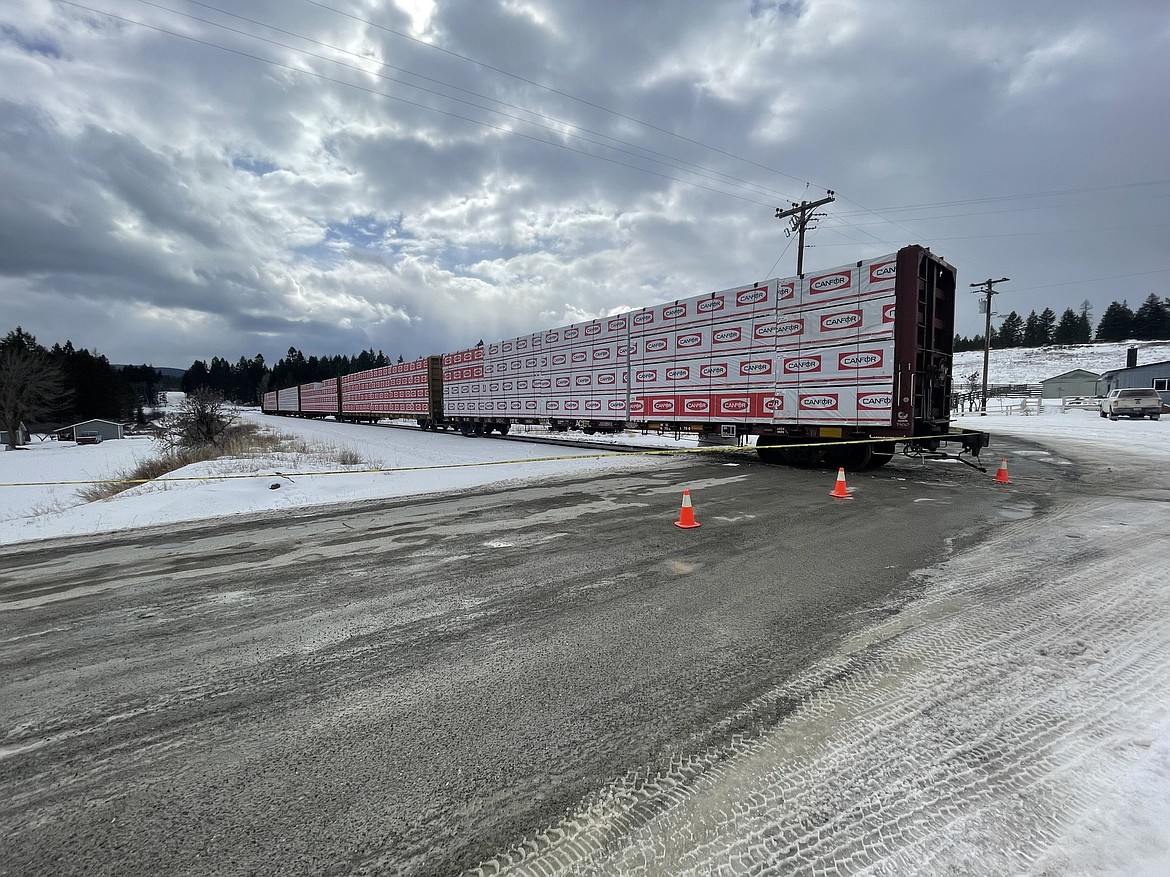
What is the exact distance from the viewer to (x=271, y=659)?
3.03 m

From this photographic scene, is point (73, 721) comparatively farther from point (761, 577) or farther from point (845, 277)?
point (845, 277)

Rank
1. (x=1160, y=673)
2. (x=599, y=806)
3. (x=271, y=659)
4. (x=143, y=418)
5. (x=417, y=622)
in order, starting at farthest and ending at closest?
(x=143, y=418), (x=417, y=622), (x=271, y=659), (x=1160, y=673), (x=599, y=806)

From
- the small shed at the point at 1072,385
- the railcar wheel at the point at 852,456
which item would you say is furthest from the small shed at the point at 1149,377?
the railcar wheel at the point at 852,456

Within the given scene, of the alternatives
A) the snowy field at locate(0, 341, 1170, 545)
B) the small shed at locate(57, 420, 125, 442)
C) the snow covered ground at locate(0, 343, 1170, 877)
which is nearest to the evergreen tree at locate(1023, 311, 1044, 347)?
the snowy field at locate(0, 341, 1170, 545)

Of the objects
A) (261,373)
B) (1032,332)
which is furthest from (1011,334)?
(261,373)

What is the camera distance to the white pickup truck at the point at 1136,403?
1099 inches

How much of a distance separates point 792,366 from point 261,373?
5868 inches

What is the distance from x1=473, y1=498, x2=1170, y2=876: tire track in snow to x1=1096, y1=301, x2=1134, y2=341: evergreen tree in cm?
13713

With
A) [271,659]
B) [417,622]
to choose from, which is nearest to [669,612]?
[417,622]

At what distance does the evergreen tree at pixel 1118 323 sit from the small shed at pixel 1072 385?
2225 inches

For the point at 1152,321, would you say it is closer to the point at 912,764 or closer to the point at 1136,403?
the point at 1136,403

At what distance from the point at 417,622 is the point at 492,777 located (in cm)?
167

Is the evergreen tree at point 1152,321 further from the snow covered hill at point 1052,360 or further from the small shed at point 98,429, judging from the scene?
the small shed at point 98,429

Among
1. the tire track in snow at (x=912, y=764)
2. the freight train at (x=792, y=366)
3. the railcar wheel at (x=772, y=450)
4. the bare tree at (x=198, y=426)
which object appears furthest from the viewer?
the bare tree at (x=198, y=426)
